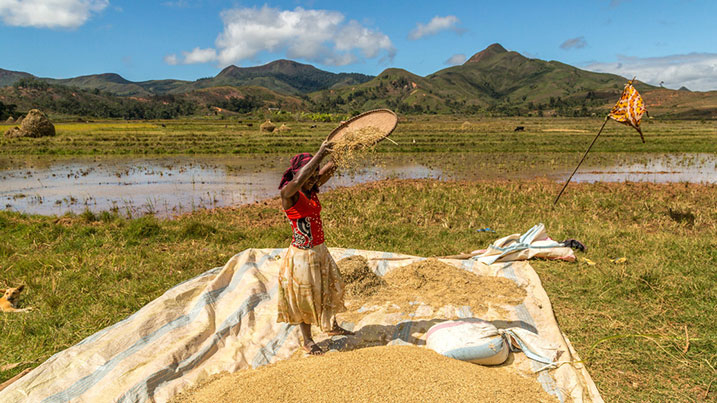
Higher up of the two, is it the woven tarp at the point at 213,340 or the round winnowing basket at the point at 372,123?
the round winnowing basket at the point at 372,123

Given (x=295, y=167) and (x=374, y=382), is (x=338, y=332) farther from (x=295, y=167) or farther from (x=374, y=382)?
(x=295, y=167)

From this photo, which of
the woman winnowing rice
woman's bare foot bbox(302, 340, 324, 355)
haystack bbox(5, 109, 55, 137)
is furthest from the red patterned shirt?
haystack bbox(5, 109, 55, 137)

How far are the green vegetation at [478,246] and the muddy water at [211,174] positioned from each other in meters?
1.70

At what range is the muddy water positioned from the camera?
8391mm

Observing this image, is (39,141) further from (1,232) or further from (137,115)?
(137,115)

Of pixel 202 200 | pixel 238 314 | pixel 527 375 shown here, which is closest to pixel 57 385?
pixel 238 314

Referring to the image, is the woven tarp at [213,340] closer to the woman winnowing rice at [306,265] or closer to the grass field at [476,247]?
the grass field at [476,247]

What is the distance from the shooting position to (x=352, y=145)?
2498 mm

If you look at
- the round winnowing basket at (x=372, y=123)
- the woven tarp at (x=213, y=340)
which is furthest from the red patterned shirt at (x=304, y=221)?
the woven tarp at (x=213, y=340)

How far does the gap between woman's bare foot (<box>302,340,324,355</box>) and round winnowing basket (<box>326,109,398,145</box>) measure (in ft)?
4.59

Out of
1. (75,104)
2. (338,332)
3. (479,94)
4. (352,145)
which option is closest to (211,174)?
(338,332)

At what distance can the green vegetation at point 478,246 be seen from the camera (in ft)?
9.04

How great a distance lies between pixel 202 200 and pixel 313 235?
21.7ft

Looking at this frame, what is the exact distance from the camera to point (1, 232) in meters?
5.31
